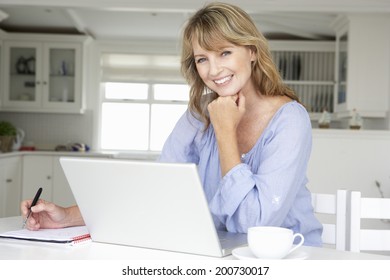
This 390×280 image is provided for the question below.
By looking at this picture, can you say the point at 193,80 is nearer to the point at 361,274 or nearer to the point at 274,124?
the point at 274,124

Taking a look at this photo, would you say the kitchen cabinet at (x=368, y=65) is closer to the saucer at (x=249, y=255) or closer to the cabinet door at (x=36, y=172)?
the cabinet door at (x=36, y=172)

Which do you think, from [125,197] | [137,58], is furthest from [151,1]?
[125,197]

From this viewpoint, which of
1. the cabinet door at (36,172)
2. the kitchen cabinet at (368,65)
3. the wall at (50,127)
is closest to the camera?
the kitchen cabinet at (368,65)

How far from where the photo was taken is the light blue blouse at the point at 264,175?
1402 mm

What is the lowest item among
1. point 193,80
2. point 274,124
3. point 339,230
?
point 339,230

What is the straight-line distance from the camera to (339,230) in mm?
1652

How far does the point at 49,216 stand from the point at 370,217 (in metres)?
0.87

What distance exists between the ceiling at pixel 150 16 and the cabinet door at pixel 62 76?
0.25m

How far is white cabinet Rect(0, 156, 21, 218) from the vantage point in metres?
5.84

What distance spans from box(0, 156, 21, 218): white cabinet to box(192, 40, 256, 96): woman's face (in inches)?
176

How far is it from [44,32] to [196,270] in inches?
259

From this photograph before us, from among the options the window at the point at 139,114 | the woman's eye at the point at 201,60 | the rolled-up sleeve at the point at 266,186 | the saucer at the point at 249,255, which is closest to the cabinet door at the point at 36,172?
the window at the point at 139,114

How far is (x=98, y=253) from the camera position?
1177 mm

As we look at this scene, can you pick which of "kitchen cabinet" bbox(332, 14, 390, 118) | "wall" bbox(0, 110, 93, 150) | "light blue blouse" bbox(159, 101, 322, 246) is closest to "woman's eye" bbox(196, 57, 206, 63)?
"light blue blouse" bbox(159, 101, 322, 246)
